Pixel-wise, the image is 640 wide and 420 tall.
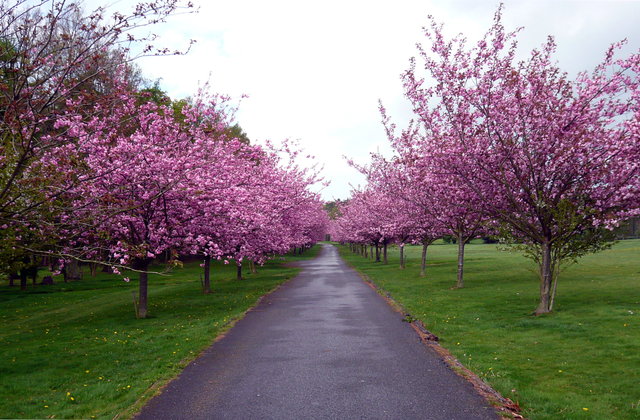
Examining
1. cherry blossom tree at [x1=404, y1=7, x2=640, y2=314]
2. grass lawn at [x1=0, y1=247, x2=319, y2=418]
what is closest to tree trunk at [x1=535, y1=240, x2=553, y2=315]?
cherry blossom tree at [x1=404, y1=7, x2=640, y2=314]

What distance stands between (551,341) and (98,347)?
1126 cm

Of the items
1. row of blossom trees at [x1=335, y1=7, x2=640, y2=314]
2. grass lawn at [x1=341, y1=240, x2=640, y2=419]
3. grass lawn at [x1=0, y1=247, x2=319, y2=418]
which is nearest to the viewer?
grass lawn at [x1=341, y1=240, x2=640, y2=419]

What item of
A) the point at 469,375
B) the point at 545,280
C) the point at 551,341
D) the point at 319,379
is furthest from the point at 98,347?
the point at 545,280

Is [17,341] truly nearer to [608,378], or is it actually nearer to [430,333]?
[430,333]

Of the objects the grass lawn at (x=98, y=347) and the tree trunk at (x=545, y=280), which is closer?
the grass lawn at (x=98, y=347)

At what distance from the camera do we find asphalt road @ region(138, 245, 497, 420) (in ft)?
22.1

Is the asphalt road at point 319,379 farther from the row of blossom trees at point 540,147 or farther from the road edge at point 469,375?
the row of blossom trees at point 540,147

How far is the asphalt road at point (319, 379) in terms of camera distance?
265 inches

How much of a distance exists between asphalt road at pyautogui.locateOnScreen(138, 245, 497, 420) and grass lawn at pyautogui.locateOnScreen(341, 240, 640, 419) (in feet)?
3.19

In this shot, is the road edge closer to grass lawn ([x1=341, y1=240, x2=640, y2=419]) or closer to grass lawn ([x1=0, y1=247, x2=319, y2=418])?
grass lawn ([x1=341, y1=240, x2=640, y2=419])

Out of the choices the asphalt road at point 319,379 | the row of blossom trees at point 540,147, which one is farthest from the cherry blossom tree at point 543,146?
the asphalt road at point 319,379

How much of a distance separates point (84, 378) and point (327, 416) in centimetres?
563

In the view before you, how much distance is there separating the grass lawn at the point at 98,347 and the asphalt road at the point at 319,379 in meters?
0.73

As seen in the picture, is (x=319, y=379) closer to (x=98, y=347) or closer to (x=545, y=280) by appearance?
(x=98, y=347)
